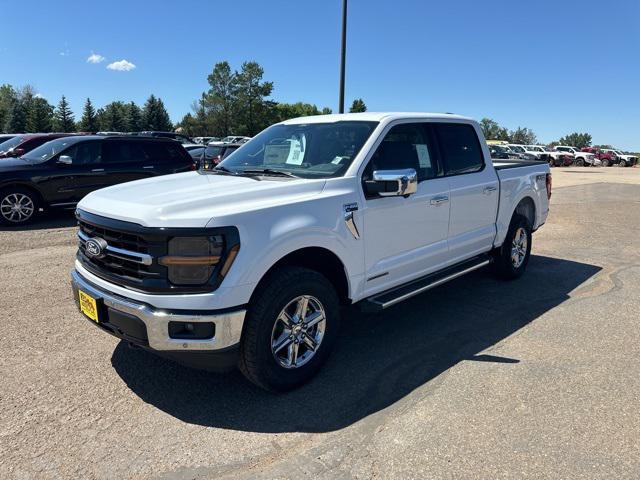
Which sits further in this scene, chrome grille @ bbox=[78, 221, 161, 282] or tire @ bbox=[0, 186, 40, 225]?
tire @ bbox=[0, 186, 40, 225]

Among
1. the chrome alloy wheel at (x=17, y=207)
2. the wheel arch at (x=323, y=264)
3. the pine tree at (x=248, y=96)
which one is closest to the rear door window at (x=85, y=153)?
the chrome alloy wheel at (x=17, y=207)

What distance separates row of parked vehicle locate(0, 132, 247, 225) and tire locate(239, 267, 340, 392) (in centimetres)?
582

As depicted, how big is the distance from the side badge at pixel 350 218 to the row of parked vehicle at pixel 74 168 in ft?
18.4

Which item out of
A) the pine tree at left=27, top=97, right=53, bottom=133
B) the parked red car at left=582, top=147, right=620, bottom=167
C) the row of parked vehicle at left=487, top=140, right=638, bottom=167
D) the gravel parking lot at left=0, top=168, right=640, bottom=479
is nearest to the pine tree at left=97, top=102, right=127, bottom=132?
the pine tree at left=27, top=97, right=53, bottom=133

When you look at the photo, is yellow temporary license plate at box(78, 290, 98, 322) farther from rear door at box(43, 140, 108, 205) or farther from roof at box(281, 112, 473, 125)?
rear door at box(43, 140, 108, 205)

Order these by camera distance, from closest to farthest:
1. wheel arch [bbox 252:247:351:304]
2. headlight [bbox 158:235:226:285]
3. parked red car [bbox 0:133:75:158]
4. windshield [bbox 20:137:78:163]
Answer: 1. headlight [bbox 158:235:226:285]
2. wheel arch [bbox 252:247:351:304]
3. windshield [bbox 20:137:78:163]
4. parked red car [bbox 0:133:75:158]

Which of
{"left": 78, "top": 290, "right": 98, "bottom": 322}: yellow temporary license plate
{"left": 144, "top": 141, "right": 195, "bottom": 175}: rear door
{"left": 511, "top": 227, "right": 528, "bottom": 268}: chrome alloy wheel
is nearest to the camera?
{"left": 78, "top": 290, "right": 98, "bottom": 322}: yellow temporary license plate

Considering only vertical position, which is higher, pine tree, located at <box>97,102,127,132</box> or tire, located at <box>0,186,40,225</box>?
pine tree, located at <box>97,102,127,132</box>

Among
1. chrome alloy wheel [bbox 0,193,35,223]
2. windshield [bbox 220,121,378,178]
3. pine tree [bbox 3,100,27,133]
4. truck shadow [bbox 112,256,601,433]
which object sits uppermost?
pine tree [bbox 3,100,27,133]

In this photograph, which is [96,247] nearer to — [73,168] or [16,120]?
[73,168]

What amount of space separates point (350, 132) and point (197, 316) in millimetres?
2082

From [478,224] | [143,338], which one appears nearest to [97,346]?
[143,338]

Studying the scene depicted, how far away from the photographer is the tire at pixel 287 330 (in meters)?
3.07

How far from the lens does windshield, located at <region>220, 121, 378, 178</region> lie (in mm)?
3885
